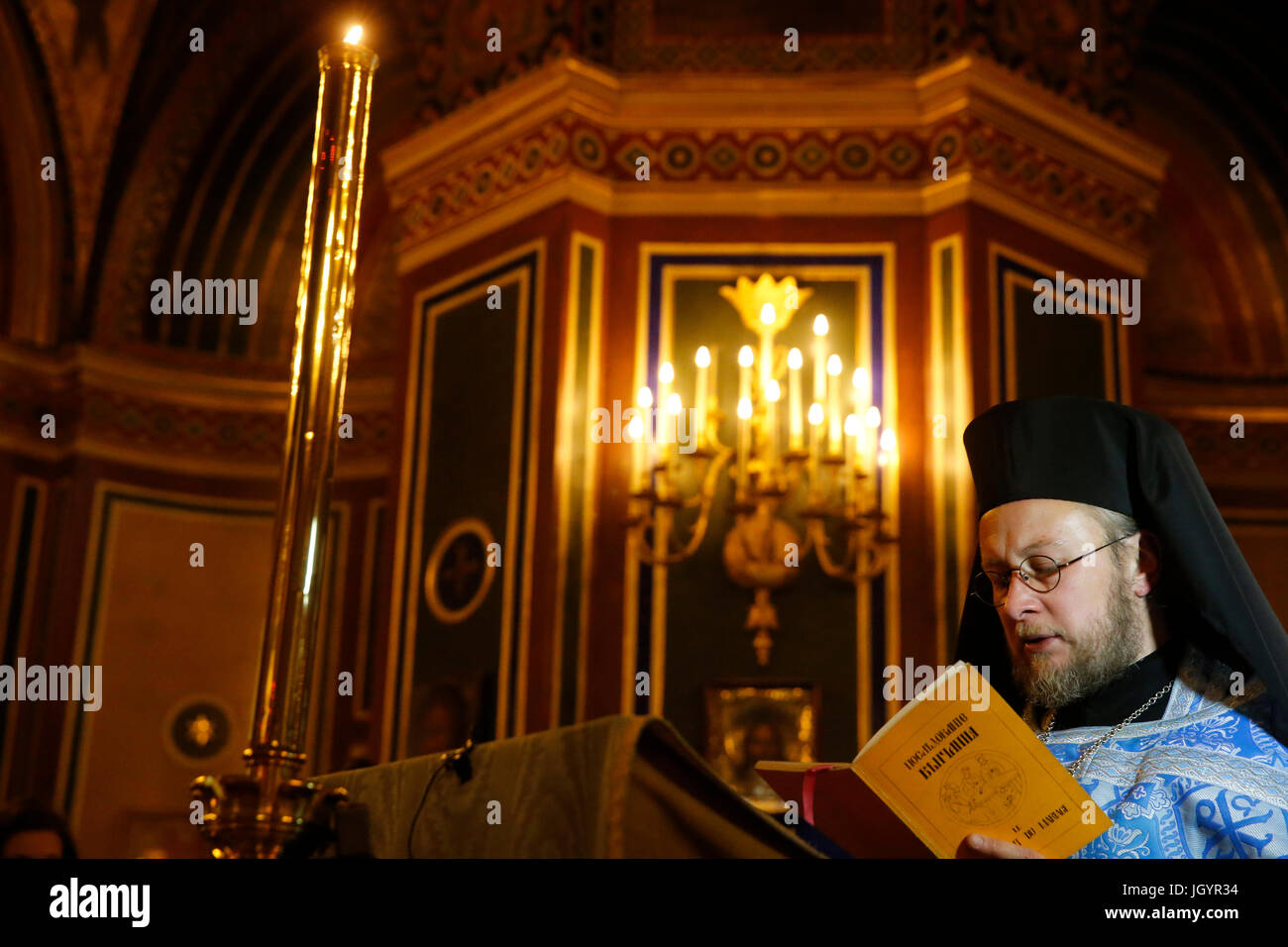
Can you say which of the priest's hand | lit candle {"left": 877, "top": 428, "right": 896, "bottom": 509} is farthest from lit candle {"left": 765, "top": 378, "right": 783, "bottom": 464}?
the priest's hand

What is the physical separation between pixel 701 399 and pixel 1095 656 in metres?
4.05

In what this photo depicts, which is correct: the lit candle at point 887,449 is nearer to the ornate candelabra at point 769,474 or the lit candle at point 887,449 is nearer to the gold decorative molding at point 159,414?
the ornate candelabra at point 769,474

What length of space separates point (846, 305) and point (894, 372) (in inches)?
14.9

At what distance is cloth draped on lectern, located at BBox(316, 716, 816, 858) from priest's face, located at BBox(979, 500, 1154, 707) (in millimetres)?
1134

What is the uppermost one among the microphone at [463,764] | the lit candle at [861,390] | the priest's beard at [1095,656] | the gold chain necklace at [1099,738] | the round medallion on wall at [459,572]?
the lit candle at [861,390]

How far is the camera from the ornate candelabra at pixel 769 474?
6.40m

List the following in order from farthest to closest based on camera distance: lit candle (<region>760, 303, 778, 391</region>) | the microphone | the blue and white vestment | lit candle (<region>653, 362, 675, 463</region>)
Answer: lit candle (<region>760, 303, 778, 391</region>), lit candle (<region>653, 362, 675, 463</region>), the blue and white vestment, the microphone

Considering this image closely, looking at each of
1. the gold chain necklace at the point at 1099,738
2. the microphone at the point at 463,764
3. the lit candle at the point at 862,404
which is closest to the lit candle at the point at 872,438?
the lit candle at the point at 862,404

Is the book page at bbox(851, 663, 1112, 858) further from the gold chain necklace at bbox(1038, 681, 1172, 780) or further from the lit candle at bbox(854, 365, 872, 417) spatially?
the lit candle at bbox(854, 365, 872, 417)

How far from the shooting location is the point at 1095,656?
2646 mm

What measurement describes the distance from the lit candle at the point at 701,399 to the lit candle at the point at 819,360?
1.50ft

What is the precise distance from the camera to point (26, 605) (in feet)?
30.3

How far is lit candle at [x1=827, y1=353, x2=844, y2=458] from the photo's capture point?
20.9 ft

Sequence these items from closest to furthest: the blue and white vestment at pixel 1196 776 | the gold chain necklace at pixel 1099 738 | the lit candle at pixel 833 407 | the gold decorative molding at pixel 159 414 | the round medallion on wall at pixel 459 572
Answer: the blue and white vestment at pixel 1196 776
the gold chain necklace at pixel 1099 738
the lit candle at pixel 833 407
the round medallion on wall at pixel 459 572
the gold decorative molding at pixel 159 414
